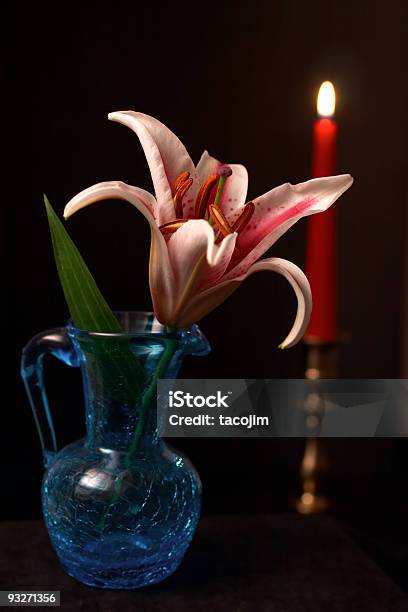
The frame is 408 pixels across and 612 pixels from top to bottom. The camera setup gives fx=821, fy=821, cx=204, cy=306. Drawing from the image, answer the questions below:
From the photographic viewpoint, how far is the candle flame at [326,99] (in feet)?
3.03

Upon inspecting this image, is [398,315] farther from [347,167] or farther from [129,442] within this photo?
[129,442]

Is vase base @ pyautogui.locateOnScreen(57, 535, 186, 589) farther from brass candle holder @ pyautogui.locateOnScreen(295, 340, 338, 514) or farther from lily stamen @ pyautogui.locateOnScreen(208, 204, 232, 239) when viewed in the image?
brass candle holder @ pyautogui.locateOnScreen(295, 340, 338, 514)

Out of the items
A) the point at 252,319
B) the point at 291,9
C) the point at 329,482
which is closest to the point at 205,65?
the point at 291,9

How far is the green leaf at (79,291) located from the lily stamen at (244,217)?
0.30ft

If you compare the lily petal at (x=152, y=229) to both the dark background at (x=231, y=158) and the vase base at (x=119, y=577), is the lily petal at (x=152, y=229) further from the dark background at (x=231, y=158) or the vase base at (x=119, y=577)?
the dark background at (x=231, y=158)

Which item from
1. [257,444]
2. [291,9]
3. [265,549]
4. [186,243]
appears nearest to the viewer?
[186,243]

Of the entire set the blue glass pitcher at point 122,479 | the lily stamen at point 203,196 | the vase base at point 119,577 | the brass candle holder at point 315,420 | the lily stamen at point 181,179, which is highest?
the lily stamen at point 181,179

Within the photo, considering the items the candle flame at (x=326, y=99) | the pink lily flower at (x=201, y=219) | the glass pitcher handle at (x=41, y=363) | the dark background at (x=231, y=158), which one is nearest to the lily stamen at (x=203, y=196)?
the pink lily flower at (x=201, y=219)

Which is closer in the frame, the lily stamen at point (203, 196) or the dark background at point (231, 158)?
the lily stamen at point (203, 196)

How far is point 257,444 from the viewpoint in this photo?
56.4 inches

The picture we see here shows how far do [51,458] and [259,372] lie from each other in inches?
34.0

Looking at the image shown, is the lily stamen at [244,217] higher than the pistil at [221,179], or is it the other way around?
the pistil at [221,179]

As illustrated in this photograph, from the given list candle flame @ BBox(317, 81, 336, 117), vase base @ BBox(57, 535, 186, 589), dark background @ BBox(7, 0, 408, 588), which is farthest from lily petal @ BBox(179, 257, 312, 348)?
dark background @ BBox(7, 0, 408, 588)

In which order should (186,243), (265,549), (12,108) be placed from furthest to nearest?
(12,108)
(265,549)
(186,243)
